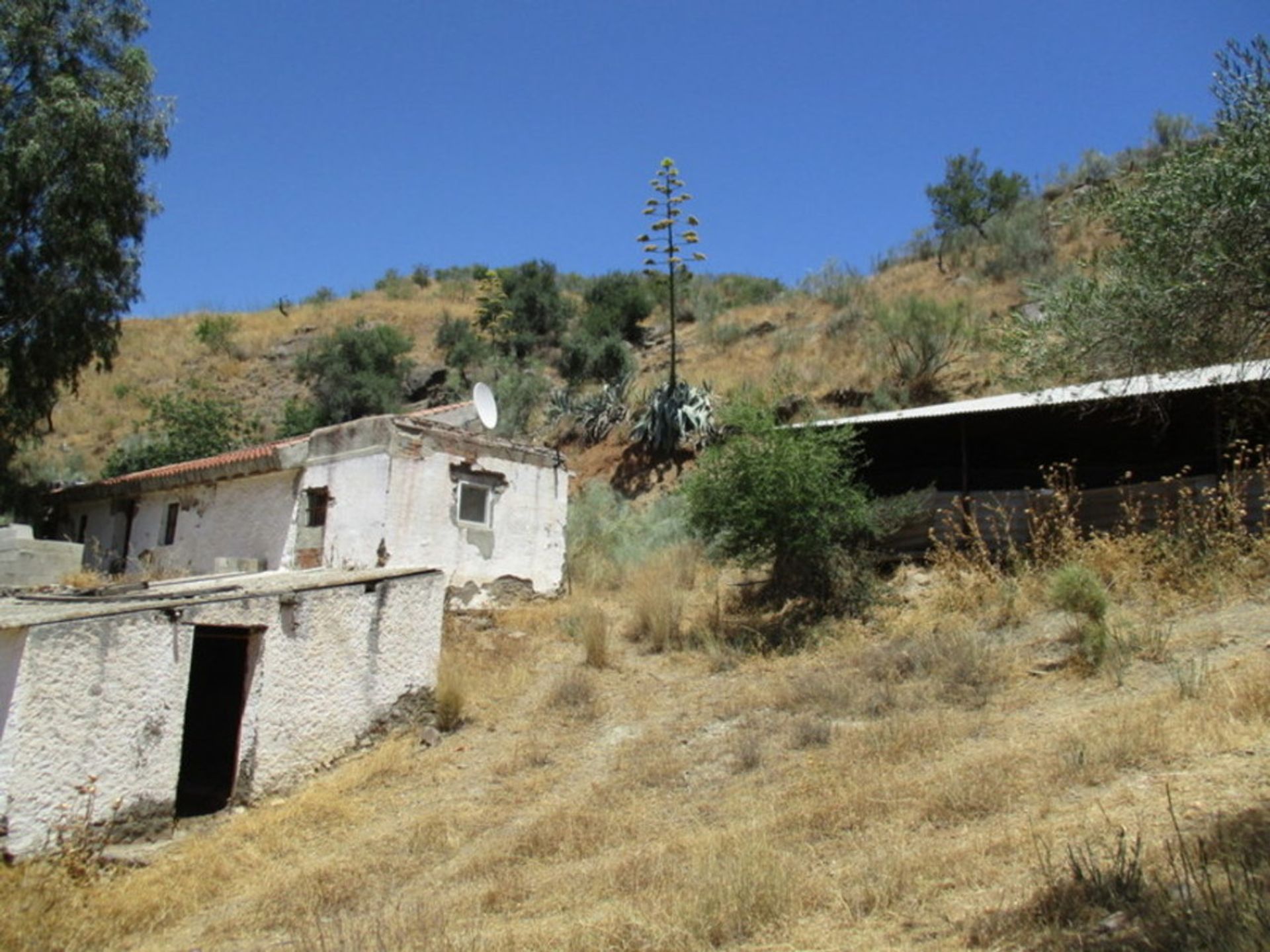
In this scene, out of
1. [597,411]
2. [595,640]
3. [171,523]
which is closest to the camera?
[595,640]

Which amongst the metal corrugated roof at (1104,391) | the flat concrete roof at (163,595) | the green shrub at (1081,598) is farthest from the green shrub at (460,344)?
the green shrub at (1081,598)

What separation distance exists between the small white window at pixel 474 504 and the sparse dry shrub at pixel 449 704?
459 centimetres

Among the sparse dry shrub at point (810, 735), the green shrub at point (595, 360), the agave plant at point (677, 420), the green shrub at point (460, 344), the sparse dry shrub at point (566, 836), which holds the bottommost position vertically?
the sparse dry shrub at point (566, 836)

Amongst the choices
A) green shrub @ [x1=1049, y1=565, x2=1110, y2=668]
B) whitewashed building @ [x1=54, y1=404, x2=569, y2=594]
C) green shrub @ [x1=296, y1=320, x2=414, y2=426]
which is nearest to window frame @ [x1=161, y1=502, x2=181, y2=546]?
whitewashed building @ [x1=54, y1=404, x2=569, y2=594]

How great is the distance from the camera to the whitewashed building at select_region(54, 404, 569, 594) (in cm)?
1466

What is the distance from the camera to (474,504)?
15742 mm

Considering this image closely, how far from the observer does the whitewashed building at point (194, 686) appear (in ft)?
25.5

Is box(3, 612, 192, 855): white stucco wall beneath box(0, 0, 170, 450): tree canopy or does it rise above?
beneath

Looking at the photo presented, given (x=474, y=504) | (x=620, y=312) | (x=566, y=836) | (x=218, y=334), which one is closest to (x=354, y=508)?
(x=474, y=504)

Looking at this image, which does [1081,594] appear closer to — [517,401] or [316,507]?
[316,507]

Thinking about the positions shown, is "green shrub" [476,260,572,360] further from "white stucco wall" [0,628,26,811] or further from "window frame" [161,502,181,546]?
"white stucco wall" [0,628,26,811]

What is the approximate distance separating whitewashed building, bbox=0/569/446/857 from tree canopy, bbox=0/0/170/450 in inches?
428

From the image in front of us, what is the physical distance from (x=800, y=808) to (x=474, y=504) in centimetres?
971

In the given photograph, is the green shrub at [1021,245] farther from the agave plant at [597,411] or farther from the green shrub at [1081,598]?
the green shrub at [1081,598]
